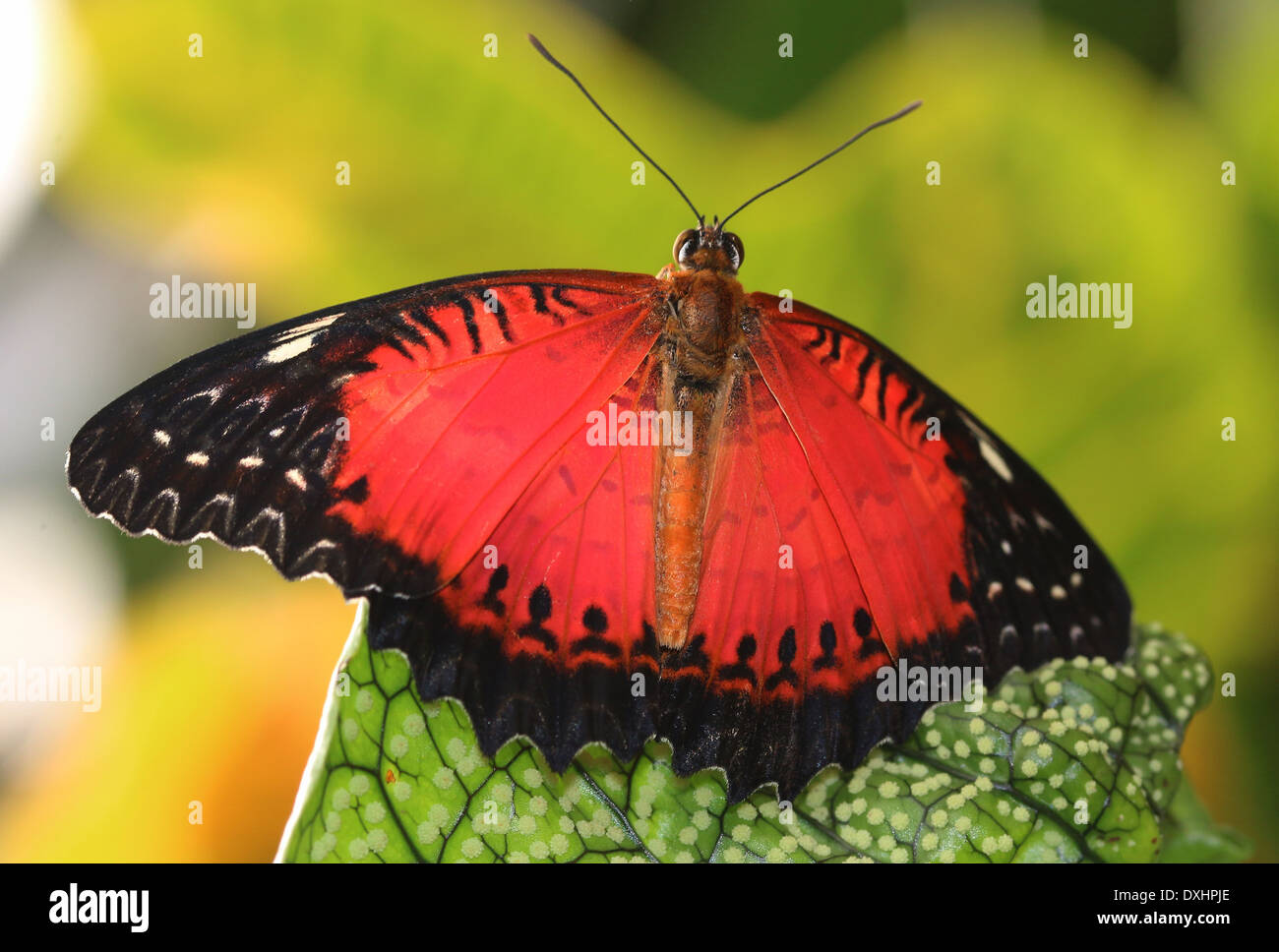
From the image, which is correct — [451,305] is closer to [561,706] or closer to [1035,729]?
[561,706]

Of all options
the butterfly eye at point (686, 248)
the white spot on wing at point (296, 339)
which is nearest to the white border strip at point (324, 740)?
the white spot on wing at point (296, 339)

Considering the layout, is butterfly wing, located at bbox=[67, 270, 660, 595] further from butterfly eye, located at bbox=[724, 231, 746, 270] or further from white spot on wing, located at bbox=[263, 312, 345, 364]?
butterfly eye, located at bbox=[724, 231, 746, 270]

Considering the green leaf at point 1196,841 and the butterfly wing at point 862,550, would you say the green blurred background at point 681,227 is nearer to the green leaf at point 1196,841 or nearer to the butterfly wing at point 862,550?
the green leaf at point 1196,841

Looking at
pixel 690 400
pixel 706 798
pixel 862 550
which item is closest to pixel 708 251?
pixel 690 400

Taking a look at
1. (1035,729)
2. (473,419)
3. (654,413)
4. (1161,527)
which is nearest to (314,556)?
(473,419)

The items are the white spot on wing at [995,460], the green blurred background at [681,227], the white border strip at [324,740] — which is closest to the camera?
the white border strip at [324,740]

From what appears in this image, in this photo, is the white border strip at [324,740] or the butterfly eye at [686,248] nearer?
the white border strip at [324,740]

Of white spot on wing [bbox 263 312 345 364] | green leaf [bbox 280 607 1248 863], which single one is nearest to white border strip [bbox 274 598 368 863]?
green leaf [bbox 280 607 1248 863]

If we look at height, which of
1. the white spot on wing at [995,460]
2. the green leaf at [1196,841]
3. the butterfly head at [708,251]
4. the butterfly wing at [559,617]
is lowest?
the green leaf at [1196,841]
